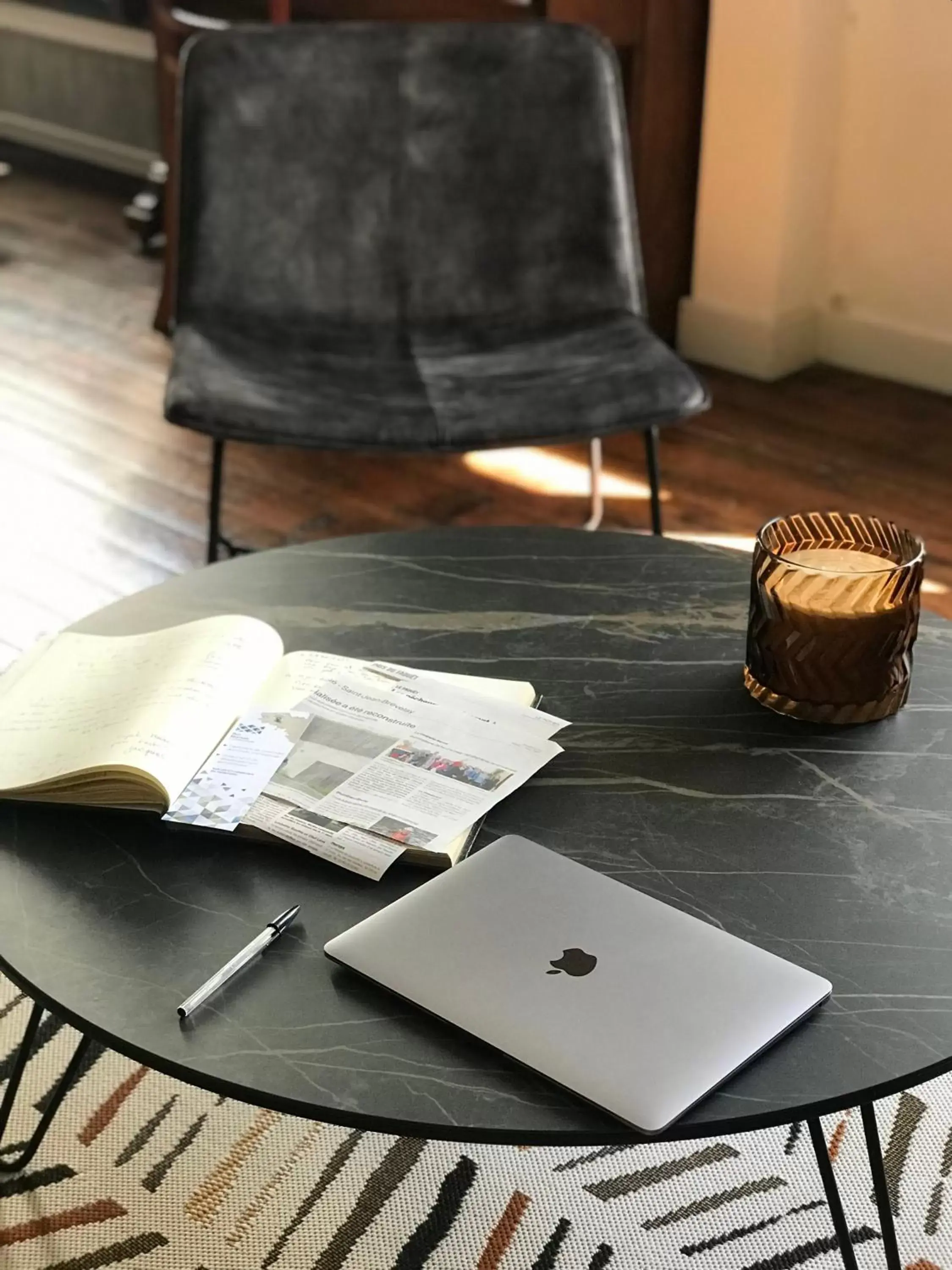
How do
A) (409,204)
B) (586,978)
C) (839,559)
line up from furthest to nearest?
(409,204) < (839,559) < (586,978)

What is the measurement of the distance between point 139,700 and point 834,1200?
1.99 ft

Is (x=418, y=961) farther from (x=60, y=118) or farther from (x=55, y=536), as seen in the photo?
(x=60, y=118)

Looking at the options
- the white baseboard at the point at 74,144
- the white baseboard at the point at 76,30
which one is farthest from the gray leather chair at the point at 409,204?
the white baseboard at the point at 74,144

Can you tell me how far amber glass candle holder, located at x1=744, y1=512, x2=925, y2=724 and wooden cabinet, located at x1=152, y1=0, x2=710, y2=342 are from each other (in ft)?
6.12

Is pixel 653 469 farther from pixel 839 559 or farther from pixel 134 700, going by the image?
pixel 134 700

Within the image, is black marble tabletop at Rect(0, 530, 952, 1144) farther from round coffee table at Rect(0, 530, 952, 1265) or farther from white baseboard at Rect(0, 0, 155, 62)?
white baseboard at Rect(0, 0, 155, 62)

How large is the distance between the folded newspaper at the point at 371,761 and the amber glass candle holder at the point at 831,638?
18 cm

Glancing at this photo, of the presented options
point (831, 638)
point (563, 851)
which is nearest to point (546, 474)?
point (831, 638)

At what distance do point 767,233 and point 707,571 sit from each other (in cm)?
170

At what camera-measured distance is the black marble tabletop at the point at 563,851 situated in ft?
2.70

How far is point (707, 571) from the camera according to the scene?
139 cm

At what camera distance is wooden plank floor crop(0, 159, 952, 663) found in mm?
2377

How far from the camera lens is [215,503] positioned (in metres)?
1.94

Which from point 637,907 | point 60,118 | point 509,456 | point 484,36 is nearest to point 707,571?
point 637,907
